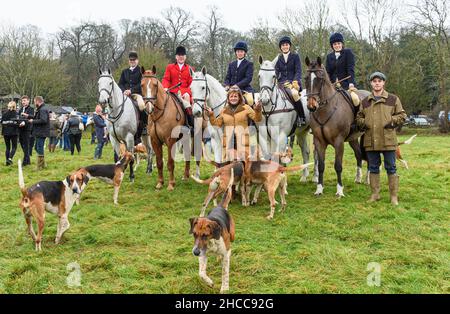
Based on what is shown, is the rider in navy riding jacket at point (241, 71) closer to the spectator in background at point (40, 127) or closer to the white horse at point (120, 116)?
the white horse at point (120, 116)

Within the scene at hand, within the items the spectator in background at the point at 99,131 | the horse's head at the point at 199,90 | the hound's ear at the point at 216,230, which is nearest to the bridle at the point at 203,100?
the horse's head at the point at 199,90

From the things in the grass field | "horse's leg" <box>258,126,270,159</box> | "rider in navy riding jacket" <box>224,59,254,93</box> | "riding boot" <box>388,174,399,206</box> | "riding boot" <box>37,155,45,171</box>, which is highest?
"rider in navy riding jacket" <box>224,59,254,93</box>

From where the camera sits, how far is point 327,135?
852 centimetres

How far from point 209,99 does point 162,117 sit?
1125 mm

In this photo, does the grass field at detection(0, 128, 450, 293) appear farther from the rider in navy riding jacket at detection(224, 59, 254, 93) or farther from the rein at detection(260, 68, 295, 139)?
the rider in navy riding jacket at detection(224, 59, 254, 93)

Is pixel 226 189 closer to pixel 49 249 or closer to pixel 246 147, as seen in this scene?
pixel 246 147

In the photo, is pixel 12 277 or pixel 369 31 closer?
pixel 12 277

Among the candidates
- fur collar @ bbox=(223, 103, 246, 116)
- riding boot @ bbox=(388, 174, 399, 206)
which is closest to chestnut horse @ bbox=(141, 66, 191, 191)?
fur collar @ bbox=(223, 103, 246, 116)

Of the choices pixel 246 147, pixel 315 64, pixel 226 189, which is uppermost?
pixel 315 64

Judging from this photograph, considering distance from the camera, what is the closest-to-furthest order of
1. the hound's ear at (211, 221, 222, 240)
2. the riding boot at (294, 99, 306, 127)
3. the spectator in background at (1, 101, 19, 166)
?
the hound's ear at (211, 221, 222, 240)
the riding boot at (294, 99, 306, 127)
the spectator in background at (1, 101, 19, 166)

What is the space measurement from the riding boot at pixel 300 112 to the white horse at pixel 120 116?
13.0ft

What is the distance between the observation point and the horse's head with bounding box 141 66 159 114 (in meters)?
8.88
